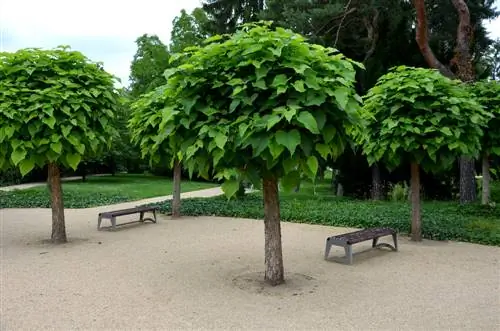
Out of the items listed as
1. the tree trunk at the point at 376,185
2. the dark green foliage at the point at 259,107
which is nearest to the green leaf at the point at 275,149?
the dark green foliage at the point at 259,107

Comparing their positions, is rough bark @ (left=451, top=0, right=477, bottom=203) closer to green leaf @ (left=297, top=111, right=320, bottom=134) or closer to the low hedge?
the low hedge

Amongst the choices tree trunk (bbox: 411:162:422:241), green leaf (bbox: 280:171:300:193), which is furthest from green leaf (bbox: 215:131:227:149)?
tree trunk (bbox: 411:162:422:241)

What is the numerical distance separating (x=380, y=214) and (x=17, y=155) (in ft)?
25.3

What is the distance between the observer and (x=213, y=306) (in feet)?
16.4

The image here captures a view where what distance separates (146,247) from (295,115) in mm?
4937

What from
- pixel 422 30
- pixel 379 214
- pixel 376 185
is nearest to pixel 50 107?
pixel 379 214

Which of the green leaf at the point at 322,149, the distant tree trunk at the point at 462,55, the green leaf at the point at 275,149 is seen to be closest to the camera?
the green leaf at the point at 275,149

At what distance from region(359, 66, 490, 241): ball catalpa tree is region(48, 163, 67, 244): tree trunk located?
212 inches

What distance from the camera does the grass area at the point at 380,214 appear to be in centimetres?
912

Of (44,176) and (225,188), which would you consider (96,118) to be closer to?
(225,188)

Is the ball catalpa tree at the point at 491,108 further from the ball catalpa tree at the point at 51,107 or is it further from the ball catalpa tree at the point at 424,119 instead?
the ball catalpa tree at the point at 51,107

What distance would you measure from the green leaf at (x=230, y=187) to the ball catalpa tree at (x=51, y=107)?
348cm

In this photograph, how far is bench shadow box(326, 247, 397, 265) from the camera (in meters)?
7.32

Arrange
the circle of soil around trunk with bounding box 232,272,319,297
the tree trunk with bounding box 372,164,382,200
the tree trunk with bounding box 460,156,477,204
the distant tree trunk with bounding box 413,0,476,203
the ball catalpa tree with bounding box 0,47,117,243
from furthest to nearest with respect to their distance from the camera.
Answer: the tree trunk with bounding box 372,164,382,200
the tree trunk with bounding box 460,156,477,204
the distant tree trunk with bounding box 413,0,476,203
the ball catalpa tree with bounding box 0,47,117,243
the circle of soil around trunk with bounding box 232,272,319,297
